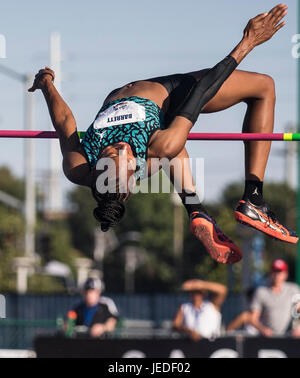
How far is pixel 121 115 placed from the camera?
6.50 m

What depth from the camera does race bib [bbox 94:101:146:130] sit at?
255 inches

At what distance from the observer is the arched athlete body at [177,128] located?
21.0 ft

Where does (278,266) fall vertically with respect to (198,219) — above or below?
below

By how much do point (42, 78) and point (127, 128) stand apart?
45.8 inches

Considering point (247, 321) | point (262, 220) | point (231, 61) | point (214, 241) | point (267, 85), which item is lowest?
point (247, 321)

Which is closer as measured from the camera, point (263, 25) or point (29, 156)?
point (263, 25)

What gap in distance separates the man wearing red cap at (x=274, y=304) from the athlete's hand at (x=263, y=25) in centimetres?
429

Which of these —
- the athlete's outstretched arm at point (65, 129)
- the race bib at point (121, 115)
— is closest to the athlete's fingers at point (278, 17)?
the race bib at point (121, 115)

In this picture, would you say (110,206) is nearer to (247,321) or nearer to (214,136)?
(214,136)

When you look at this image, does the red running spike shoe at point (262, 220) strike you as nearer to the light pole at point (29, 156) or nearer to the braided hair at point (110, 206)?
the braided hair at point (110, 206)

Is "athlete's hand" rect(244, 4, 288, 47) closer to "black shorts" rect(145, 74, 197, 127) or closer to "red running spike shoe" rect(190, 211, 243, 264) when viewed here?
"black shorts" rect(145, 74, 197, 127)

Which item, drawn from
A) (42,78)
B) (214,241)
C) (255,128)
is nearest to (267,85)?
(255,128)
